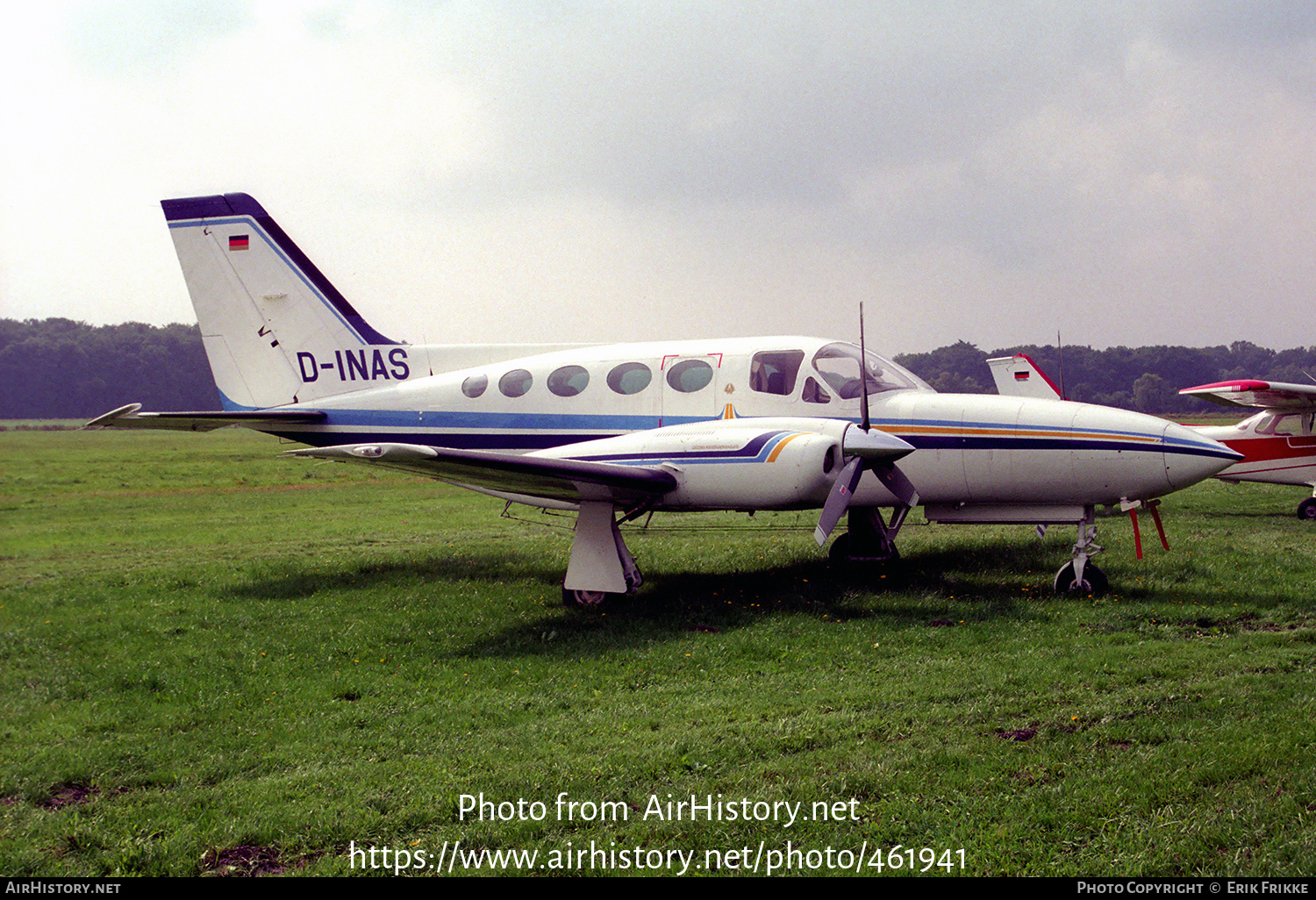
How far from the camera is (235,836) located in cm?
430

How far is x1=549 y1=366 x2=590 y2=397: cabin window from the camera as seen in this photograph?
11484mm

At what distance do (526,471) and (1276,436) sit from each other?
17311 millimetres

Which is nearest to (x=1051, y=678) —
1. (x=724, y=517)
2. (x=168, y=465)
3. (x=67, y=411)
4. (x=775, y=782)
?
(x=775, y=782)

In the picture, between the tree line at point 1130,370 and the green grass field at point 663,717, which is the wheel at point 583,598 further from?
the tree line at point 1130,370

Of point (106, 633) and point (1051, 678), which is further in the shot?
point (106, 633)

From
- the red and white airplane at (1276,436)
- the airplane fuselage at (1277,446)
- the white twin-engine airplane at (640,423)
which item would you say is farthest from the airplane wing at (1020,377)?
the white twin-engine airplane at (640,423)

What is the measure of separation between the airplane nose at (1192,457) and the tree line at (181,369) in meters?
2.87

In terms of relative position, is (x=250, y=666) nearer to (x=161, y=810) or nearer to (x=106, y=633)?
(x=106, y=633)

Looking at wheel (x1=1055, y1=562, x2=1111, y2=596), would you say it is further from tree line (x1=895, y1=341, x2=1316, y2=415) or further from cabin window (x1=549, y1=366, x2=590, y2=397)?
tree line (x1=895, y1=341, x2=1316, y2=415)

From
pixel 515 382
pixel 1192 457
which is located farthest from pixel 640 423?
pixel 1192 457

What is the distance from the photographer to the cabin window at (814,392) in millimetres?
10391

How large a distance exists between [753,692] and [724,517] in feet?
39.8

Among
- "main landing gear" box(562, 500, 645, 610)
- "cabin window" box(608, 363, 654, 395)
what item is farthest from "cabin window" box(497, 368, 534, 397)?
"main landing gear" box(562, 500, 645, 610)

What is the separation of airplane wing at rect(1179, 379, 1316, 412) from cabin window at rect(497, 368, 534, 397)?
1255 centimetres
